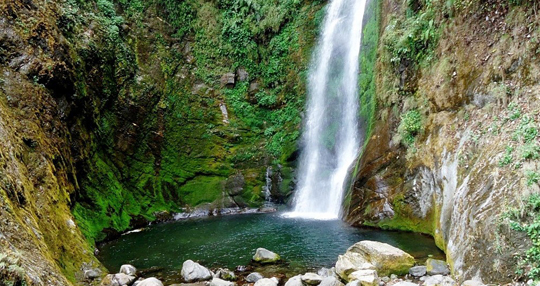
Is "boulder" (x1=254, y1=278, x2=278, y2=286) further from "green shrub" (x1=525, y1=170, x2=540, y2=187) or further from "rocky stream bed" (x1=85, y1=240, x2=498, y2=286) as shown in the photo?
"green shrub" (x1=525, y1=170, x2=540, y2=187)

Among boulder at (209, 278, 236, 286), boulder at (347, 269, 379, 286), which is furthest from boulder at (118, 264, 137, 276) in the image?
boulder at (347, 269, 379, 286)

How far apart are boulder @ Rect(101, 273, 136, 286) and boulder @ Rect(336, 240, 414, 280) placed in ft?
14.1

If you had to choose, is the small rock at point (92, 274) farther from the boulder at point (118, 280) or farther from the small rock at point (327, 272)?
the small rock at point (327, 272)

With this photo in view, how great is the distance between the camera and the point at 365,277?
20.5 feet

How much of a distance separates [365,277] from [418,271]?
1.23m

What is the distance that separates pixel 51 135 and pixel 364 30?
12.1 m

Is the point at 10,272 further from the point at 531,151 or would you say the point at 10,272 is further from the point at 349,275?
the point at 531,151

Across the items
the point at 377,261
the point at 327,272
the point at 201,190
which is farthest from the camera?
the point at 201,190

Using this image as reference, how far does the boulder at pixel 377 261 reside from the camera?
6.77 metres

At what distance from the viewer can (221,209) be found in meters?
17.2

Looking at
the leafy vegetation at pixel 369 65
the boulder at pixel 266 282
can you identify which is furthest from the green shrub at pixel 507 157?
the leafy vegetation at pixel 369 65

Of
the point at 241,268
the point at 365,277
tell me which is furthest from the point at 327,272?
the point at 241,268

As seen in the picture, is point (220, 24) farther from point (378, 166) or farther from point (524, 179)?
point (524, 179)

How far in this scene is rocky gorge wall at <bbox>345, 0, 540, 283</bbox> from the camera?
5281 mm
